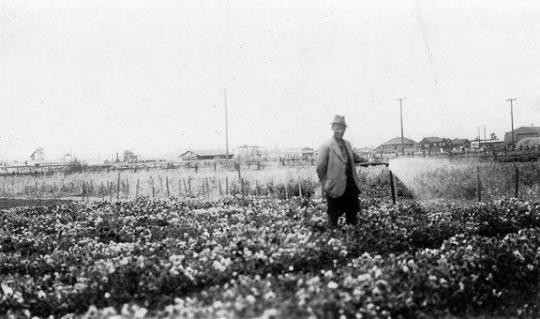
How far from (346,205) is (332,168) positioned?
0.77 m

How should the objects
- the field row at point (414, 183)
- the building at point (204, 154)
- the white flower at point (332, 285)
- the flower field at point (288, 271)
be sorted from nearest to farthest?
1. the flower field at point (288, 271)
2. the white flower at point (332, 285)
3. the field row at point (414, 183)
4. the building at point (204, 154)

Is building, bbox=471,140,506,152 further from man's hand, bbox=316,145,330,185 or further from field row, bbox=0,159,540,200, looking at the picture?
man's hand, bbox=316,145,330,185

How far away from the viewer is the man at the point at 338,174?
10.5 meters

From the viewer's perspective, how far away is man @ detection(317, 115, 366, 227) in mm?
10453

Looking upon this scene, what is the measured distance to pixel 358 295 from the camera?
5.86 meters

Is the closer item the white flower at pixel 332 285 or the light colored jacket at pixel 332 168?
the white flower at pixel 332 285

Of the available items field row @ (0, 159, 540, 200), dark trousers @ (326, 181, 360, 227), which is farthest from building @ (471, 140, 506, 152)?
dark trousers @ (326, 181, 360, 227)

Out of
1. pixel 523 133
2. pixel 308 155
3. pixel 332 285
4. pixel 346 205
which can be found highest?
pixel 523 133

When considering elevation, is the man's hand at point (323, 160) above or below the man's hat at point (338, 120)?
below

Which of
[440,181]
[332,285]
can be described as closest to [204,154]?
[440,181]

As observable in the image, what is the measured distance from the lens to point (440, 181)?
77.8 feet

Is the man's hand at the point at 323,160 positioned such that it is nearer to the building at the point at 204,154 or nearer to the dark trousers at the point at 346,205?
the dark trousers at the point at 346,205

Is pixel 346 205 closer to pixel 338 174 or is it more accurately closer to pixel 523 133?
pixel 338 174

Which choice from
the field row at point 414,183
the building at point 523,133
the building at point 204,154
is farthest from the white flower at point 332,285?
the building at point 523,133
